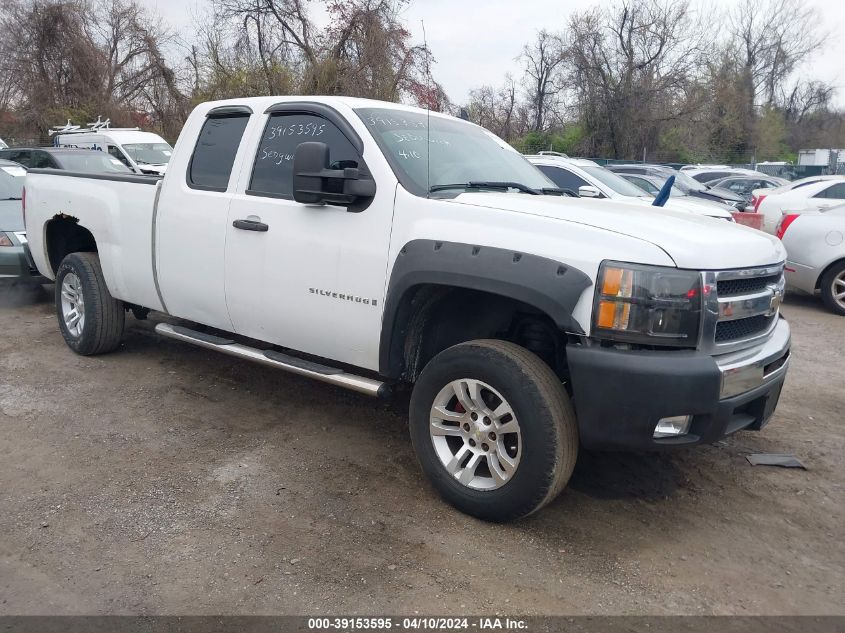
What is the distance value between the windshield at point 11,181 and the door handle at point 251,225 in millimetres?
6083

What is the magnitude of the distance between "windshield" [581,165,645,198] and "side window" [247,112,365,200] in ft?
20.8

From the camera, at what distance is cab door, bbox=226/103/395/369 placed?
3.97 m

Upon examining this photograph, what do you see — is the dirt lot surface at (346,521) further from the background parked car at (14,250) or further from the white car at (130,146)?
the white car at (130,146)

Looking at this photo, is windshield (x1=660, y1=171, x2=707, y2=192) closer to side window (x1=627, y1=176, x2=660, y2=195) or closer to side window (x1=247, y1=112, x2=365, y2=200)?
side window (x1=627, y1=176, x2=660, y2=195)

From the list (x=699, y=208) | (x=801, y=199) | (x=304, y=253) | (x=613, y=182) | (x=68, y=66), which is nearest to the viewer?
(x=304, y=253)

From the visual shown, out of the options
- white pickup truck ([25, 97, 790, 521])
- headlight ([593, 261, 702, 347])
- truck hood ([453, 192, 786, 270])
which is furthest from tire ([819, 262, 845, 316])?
headlight ([593, 261, 702, 347])

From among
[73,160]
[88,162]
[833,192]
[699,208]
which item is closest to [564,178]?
[699,208]

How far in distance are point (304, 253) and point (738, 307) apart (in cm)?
229

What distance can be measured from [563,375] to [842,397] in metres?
3.20

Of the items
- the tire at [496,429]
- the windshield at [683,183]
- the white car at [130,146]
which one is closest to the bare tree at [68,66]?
the white car at [130,146]

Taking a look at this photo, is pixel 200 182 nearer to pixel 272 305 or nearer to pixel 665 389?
pixel 272 305

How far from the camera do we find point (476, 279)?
3.48 m

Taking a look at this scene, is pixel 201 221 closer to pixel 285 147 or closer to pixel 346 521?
pixel 285 147

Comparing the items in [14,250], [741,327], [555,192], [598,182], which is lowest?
[14,250]
